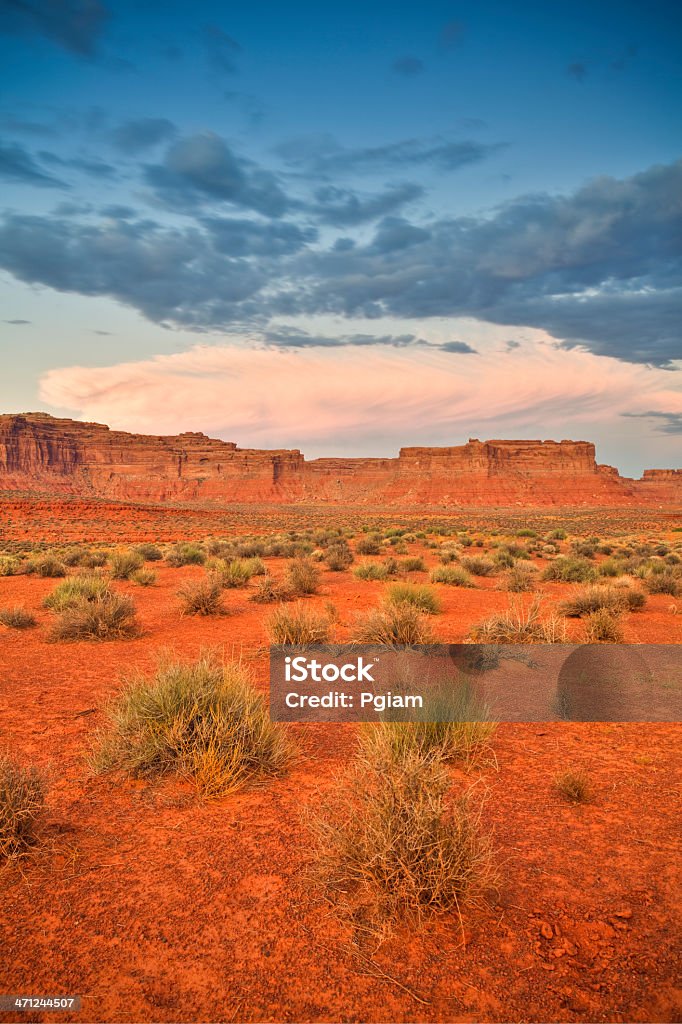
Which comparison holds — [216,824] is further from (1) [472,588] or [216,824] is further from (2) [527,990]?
(1) [472,588]

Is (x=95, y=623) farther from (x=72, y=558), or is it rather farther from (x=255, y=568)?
(x=72, y=558)

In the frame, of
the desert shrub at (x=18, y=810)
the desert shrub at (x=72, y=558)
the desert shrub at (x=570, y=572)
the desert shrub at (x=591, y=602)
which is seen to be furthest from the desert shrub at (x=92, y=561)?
the desert shrub at (x=18, y=810)

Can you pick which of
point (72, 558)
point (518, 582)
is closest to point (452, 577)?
point (518, 582)

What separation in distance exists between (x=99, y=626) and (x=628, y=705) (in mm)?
8030

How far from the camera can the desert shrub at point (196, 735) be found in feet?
15.6

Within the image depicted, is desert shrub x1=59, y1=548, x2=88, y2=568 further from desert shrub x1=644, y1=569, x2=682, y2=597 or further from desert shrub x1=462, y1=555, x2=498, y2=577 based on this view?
desert shrub x1=644, y1=569, x2=682, y2=597

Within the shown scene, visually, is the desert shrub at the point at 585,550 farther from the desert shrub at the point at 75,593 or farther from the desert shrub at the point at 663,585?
the desert shrub at the point at 75,593

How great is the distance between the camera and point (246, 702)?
5.15 m

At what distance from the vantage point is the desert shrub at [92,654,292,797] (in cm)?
474

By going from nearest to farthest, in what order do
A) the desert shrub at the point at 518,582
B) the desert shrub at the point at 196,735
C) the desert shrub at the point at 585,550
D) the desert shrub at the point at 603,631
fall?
the desert shrub at the point at 196,735 < the desert shrub at the point at 603,631 < the desert shrub at the point at 518,582 < the desert shrub at the point at 585,550

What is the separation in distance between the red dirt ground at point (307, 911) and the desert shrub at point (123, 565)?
39.2ft

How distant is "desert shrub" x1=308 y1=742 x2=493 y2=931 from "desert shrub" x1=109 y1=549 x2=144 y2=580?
574 inches

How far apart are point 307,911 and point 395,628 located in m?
5.81

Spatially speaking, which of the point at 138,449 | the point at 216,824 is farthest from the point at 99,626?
the point at 138,449
